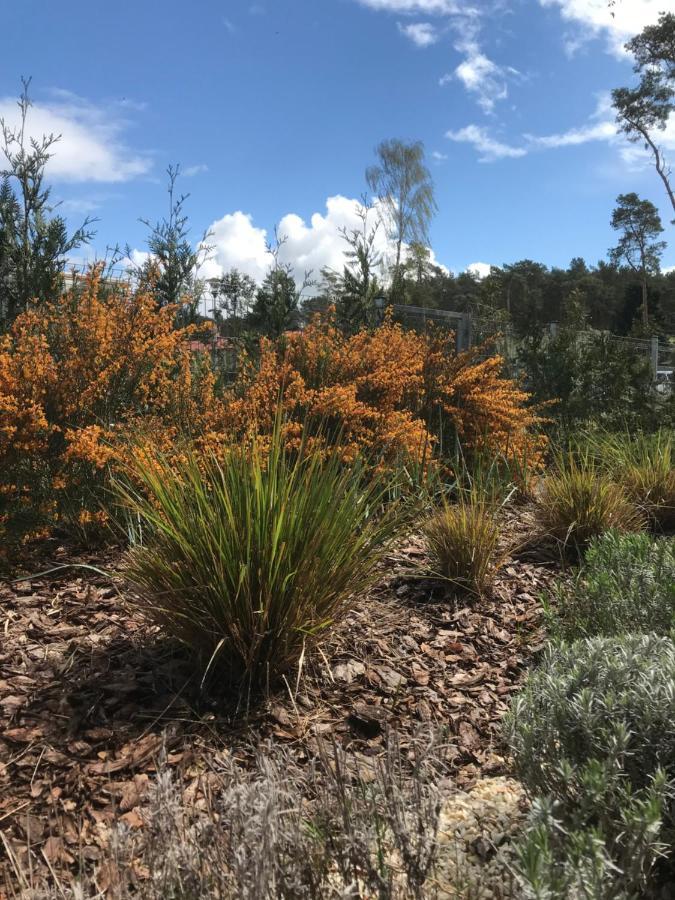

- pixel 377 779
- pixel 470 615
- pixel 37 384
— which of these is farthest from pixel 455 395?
pixel 377 779

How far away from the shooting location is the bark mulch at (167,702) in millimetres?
2137

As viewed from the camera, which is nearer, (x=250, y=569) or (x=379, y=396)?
(x=250, y=569)

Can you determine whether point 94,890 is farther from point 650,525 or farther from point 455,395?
point 455,395

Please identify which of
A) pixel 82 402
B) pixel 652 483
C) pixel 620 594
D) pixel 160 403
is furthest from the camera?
pixel 652 483

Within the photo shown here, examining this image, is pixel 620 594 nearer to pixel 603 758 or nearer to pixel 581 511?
pixel 603 758

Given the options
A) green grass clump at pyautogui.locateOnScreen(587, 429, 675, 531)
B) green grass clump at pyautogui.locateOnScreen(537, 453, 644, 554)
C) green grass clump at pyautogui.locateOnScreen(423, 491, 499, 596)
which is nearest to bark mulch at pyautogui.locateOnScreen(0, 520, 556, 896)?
green grass clump at pyautogui.locateOnScreen(423, 491, 499, 596)

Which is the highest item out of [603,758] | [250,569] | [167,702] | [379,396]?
[379,396]

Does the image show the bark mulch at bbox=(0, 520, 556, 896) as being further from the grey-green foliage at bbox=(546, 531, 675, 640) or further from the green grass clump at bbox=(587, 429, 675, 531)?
the green grass clump at bbox=(587, 429, 675, 531)

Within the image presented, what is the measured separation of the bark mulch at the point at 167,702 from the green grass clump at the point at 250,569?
0.53 ft

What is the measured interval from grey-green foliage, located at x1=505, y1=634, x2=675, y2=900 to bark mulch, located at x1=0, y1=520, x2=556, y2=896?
31 cm

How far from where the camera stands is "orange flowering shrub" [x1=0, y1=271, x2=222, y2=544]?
388 centimetres

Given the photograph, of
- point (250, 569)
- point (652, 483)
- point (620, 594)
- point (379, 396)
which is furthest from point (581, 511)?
point (250, 569)

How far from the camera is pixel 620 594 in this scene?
2941 mm

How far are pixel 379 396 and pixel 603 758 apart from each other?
13.7ft
